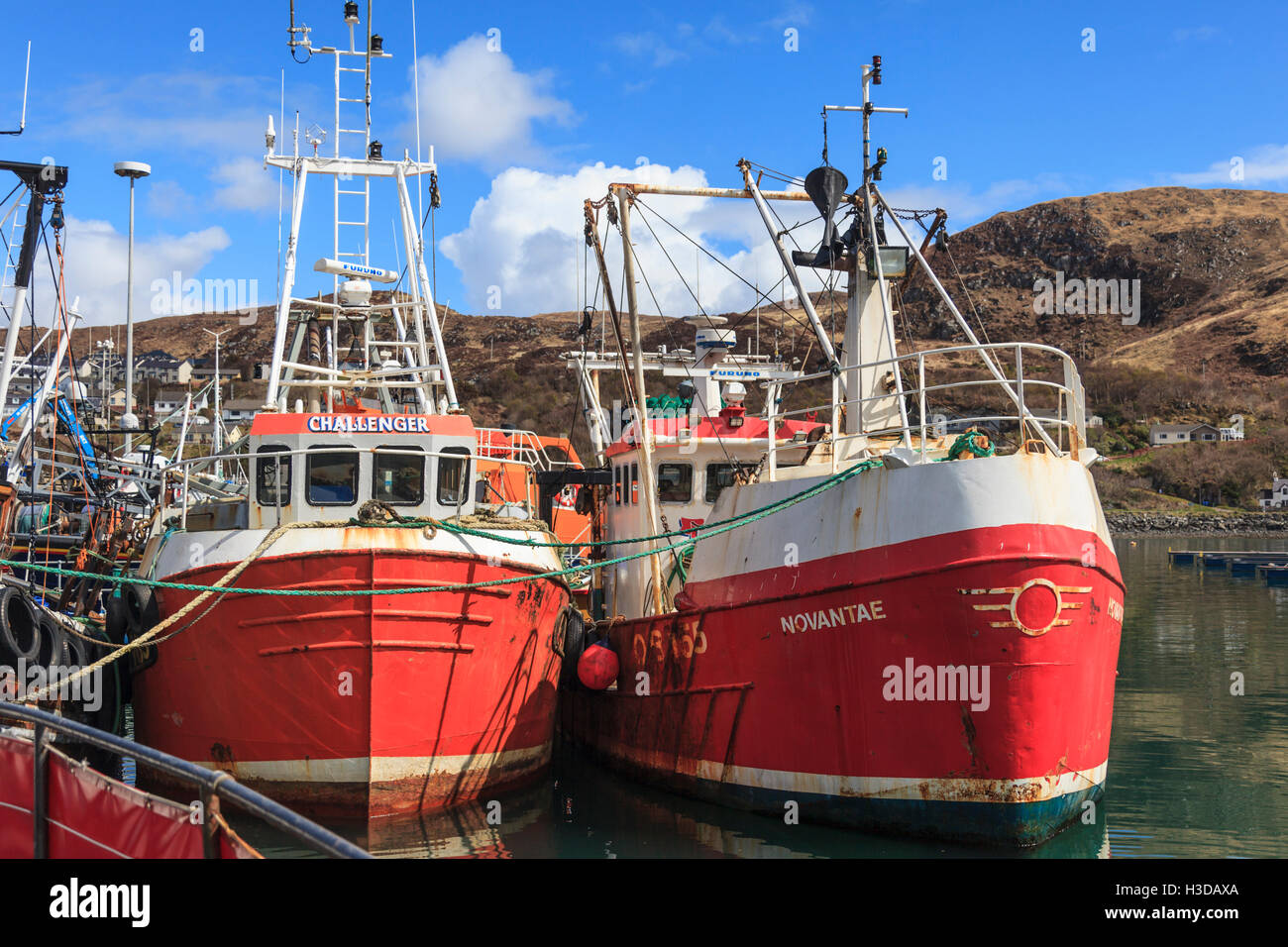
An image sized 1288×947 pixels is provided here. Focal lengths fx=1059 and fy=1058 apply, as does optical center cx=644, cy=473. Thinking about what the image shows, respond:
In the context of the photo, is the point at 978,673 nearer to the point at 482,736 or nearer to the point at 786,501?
the point at 786,501

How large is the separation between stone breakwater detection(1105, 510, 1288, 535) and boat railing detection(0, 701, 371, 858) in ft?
325

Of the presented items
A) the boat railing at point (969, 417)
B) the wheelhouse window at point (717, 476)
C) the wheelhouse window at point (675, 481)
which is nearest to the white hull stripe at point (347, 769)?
the boat railing at point (969, 417)

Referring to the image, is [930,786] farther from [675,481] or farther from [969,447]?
[675,481]

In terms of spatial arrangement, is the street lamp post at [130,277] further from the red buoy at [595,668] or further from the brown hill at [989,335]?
the brown hill at [989,335]

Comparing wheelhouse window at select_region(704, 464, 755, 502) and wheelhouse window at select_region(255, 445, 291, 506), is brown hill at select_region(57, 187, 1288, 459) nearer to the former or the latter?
wheelhouse window at select_region(704, 464, 755, 502)

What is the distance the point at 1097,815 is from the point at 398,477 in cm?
895

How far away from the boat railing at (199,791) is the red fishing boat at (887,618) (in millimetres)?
6000

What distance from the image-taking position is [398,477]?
1309 cm

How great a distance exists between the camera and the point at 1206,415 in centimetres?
13488

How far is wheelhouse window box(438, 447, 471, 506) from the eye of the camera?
13.2 m

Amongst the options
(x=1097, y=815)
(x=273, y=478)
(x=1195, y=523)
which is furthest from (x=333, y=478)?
(x=1195, y=523)

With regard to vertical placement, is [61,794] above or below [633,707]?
above
